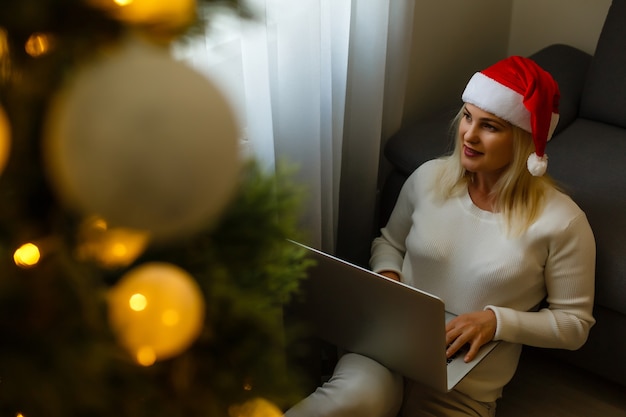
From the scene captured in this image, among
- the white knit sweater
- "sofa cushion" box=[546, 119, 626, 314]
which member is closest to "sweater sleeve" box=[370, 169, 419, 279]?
the white knit sweater

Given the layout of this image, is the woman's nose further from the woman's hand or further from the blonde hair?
the woman's hand

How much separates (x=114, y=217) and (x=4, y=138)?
0.30ft

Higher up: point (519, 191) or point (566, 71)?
point (519, 191)

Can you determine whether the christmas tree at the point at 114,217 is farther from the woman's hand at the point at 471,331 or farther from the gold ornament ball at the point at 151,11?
the woman's hand at the point at 471,331

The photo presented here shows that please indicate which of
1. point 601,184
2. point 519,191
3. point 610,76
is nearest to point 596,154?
point 601,184

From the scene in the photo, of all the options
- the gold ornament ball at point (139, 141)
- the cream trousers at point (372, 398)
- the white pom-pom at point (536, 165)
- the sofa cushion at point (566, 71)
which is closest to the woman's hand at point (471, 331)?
the cream trousers at point (372, 398)

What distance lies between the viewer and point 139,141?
50 cm

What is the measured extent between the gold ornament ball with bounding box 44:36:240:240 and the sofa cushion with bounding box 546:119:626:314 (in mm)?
1498

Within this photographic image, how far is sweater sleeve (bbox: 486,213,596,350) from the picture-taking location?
166 cm

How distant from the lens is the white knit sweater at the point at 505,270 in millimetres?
1666

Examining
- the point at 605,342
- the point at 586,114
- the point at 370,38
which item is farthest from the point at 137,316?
the point at 586,114

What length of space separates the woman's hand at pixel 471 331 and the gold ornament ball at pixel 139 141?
3.91 feet

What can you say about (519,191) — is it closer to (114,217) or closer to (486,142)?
(486,142)

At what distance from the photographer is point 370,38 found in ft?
6.31
